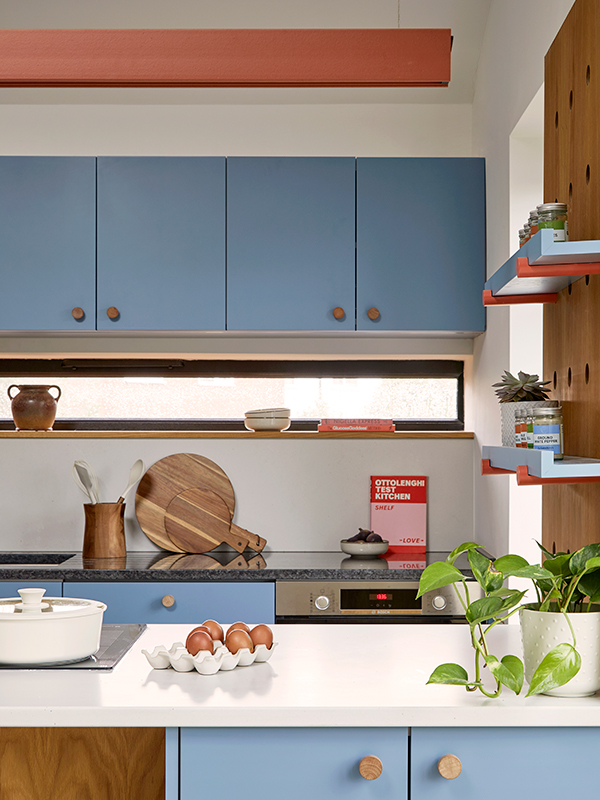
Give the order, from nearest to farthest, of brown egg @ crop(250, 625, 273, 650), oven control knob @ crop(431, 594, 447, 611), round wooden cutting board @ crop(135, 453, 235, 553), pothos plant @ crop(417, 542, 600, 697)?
1. pothos plant @ crop(417, 542, 600, 697)
2. brown egg @ crop(250, 625, 273, 650)
3. oven control knob @ crop(431, 594, 447, 611)
4. round wooden cutting board @ crop(135, 453, 235, 553)

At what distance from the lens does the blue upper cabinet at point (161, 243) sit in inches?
118

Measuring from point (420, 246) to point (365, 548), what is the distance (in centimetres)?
121

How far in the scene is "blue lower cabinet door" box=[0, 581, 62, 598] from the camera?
2639 mm

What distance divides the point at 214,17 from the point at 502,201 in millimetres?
1392

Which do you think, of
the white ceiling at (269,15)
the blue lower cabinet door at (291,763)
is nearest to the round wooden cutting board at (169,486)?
the white ceiling at (269,15)

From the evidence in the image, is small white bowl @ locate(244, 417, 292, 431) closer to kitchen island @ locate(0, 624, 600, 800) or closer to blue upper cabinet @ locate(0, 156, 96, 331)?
blue upper cabinet @ locate(0, 156, 96, 331)

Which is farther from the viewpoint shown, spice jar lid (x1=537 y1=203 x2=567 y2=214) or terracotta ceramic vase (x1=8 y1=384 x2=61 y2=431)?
terracotta ceramic vase (x1=8 y1=384 x2=61 y2=431)

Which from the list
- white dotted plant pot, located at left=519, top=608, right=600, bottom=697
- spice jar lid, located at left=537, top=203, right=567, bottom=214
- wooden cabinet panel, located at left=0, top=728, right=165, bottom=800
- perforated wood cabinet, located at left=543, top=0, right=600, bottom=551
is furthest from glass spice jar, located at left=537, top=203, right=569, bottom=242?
wooden cabinet panel, located at left=0, top=728, right=165, bottom=800

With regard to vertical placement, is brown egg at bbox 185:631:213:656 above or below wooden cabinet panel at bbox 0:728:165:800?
above

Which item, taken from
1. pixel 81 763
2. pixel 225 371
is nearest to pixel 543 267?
pixel 81 763

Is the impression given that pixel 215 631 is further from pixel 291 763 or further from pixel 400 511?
pixel 400 511

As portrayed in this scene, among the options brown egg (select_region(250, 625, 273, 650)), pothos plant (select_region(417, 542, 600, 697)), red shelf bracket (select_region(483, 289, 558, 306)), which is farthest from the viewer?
red shelf bracket (select_region(483, 289, 558, 306))

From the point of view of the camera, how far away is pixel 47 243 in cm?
302

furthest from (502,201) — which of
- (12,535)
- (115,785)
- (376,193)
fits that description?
(12,535)
